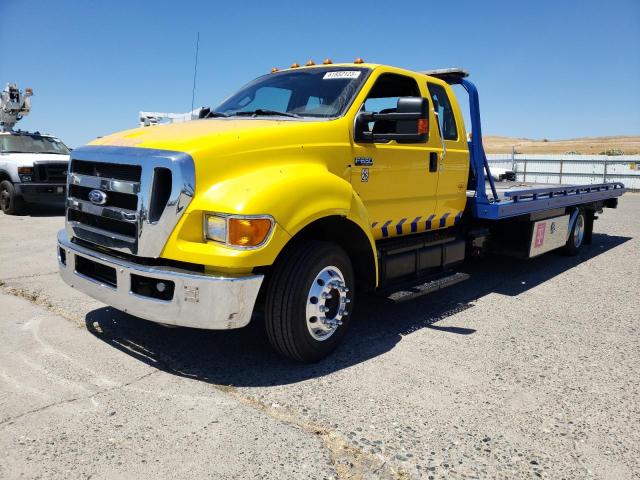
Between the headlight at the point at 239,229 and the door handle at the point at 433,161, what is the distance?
7.29 feet

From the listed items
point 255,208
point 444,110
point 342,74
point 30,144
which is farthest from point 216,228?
point 30,144

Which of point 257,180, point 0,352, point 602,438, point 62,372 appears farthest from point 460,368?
point 0,352

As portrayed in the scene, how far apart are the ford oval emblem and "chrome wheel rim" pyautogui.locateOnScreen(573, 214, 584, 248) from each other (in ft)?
22.7

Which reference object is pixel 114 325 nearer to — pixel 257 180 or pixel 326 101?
pixel 257 180

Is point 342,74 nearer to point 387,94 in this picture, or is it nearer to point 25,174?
point 387,94

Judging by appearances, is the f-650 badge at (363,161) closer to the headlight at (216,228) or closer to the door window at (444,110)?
the door window at (444,110)

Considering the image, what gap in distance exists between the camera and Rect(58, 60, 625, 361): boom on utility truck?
10.2ft

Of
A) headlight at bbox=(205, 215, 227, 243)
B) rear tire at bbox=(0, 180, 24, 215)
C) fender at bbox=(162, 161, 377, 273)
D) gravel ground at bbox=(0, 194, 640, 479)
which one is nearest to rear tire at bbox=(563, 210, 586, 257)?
gravel ground at bbox=(0, 194, 640, 479)

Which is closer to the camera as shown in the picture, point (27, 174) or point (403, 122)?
point (403, 122)

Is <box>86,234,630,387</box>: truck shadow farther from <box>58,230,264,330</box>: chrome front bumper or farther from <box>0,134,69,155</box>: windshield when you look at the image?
<box>0,134,69,155</box>: windshield

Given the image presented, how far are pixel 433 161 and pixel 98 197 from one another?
2.91 m

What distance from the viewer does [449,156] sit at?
5.09m

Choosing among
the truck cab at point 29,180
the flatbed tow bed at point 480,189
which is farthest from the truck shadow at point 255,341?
the truck cab at point 29,180

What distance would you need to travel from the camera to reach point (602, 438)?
2.79 metres
